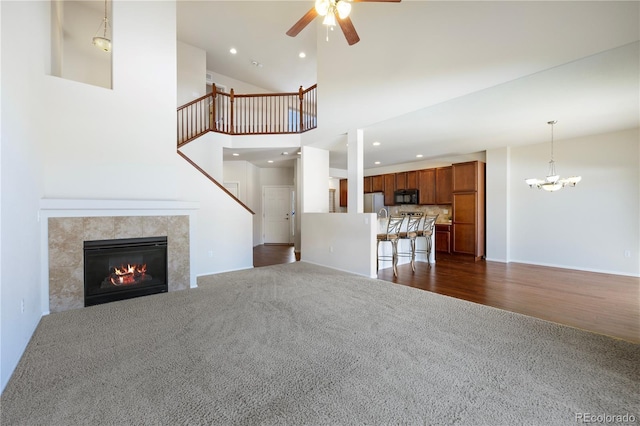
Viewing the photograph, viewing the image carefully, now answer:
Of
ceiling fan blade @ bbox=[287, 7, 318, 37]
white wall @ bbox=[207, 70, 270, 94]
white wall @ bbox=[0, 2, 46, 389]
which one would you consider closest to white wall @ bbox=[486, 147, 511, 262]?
ceiling fan blade @ bbox=[287, 7, 318, 37]

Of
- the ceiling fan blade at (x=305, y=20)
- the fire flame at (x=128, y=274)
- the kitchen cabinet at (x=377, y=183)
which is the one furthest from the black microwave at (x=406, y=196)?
the fire flame at (x=128, y=274)

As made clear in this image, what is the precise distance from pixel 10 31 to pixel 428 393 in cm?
405

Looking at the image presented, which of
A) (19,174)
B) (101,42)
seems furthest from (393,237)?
(101,42)

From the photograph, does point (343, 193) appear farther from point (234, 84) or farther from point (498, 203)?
point (234, 84)

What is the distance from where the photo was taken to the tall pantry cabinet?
6395 mm

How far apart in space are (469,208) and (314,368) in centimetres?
613

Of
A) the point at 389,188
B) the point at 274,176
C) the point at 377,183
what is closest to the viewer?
the point at 389,188

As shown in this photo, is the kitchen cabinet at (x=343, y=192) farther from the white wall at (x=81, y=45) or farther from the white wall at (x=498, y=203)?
the white wall at (x=81, y=45)

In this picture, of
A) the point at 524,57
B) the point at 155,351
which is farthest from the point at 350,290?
the point at 524,57

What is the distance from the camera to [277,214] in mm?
8945

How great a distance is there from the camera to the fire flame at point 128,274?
3400 mm

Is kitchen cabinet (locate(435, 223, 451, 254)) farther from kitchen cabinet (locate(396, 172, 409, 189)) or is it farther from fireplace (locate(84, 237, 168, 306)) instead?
fireplace (locate(84, 237, 168, 306))

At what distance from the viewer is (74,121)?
322 centimetres

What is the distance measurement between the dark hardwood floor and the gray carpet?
0.44m
